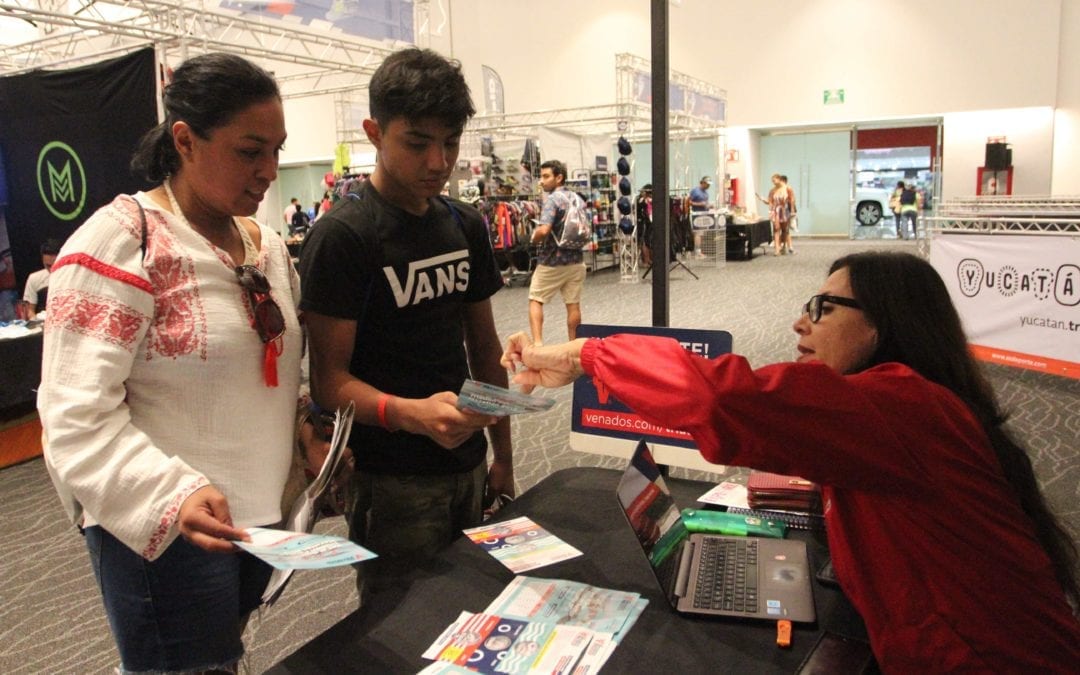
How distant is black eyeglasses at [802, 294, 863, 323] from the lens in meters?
1.23

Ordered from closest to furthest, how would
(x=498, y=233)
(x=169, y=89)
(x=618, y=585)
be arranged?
1. (x=169, y=89)
2. (x=618, y=585)
3. (x=498, y=233)

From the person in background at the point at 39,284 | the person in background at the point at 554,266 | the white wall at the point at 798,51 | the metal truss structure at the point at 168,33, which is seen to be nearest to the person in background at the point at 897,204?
the white wall at the point at 798,51

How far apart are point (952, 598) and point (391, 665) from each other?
0.81 metres

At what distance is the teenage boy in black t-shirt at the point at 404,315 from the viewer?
134 cm

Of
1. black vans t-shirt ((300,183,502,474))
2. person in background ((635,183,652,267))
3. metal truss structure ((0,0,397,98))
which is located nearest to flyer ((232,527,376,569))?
black vans t-shirt ((300,183,502,474))

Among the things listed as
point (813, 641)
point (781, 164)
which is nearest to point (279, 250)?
point (813, 641)

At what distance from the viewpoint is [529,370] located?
4.84 feet

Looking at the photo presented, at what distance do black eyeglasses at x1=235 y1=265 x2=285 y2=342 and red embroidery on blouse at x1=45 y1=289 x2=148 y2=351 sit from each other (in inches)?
7.9

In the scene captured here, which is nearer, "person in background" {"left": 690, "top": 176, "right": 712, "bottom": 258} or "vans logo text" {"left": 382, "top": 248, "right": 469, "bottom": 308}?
"vans logo text" {"left": 382, "top": 248, "right": 469, "bottom": 308}

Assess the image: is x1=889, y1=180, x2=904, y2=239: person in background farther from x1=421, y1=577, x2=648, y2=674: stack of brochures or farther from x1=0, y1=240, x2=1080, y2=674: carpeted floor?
x1=421, y1=577, x2=648, y2=674: stack of brochures

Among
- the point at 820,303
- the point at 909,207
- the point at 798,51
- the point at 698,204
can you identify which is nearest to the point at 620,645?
the point at 820,303

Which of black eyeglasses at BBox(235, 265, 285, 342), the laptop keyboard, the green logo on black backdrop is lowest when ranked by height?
the laptop keyboard

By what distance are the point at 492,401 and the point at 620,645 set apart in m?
0.42

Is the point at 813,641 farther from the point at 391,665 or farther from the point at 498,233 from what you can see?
the point at 498,233
